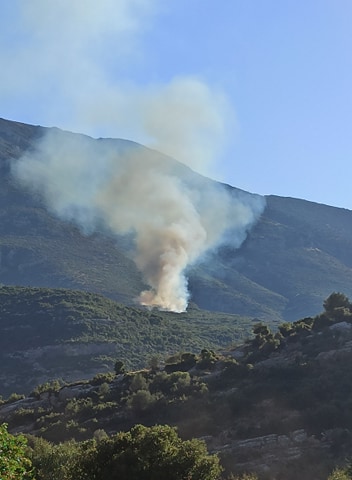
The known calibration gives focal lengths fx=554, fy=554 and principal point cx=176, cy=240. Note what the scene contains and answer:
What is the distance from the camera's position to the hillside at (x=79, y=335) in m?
78.5

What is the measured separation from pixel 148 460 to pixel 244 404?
70.9 ft

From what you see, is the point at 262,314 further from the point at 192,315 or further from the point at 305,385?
the point at 305,385

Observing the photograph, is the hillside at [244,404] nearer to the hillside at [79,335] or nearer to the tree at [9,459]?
the tree at [9,459]

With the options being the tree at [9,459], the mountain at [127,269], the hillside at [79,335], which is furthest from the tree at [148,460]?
the mountain at [127,269]

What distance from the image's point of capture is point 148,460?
59.5 ft

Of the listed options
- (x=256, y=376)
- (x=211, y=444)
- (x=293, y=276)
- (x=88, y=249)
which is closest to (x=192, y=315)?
(x=88, y=249)

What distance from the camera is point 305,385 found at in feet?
131

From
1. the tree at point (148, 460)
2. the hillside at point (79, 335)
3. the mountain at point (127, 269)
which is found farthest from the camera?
the mountain at point (127, 269)

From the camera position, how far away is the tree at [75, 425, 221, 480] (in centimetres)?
1781

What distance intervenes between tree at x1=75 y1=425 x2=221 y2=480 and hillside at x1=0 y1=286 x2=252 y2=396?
54.8 metres

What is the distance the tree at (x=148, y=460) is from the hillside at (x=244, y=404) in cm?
1235

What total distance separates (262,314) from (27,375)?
267ft

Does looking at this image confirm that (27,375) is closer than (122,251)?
Yes

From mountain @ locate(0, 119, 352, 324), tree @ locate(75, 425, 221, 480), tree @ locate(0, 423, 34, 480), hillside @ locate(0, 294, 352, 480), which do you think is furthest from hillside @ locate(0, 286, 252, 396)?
tree @ locate(0, 423, 34, 480)
